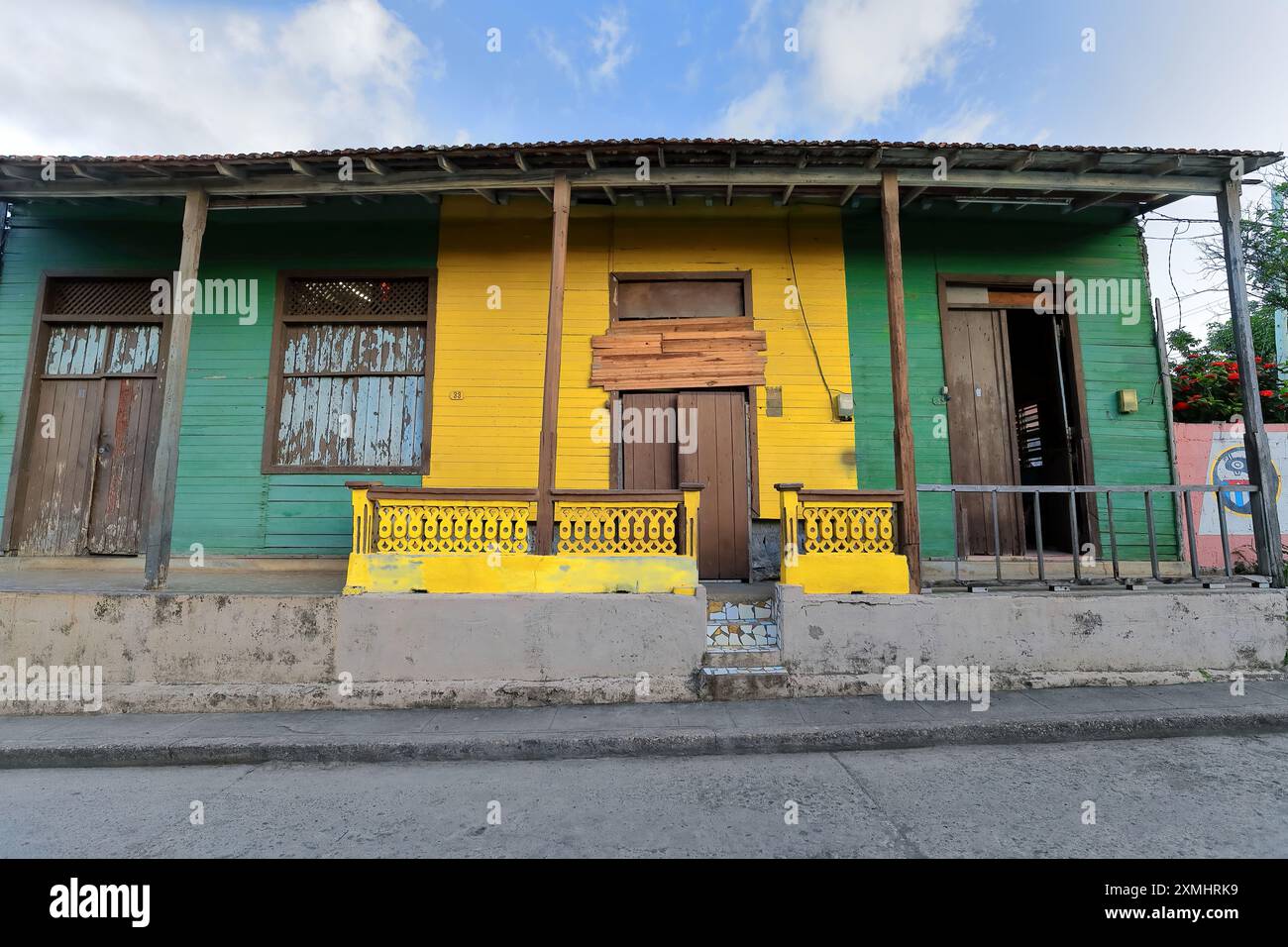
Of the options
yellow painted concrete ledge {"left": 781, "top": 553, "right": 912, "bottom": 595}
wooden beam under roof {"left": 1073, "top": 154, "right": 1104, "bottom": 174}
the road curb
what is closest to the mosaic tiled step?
yellow painted concrete ledge {"left": 781, "top": 553, "right": 912, "bottom": 595}

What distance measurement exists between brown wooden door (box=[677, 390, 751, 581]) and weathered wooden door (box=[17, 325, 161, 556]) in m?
6.28

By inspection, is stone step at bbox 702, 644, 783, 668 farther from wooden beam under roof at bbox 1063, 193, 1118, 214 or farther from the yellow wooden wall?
wooden beam under roof at bbox 1063, 193, 1118, 214

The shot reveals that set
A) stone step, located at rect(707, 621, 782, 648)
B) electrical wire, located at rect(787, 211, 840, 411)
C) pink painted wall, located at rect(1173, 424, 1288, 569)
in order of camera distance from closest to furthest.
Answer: stone step, located at rect(707, 621, 782, 648) → electrical wire, located at rect(787, 211, 840, 411) → pink painted wall, located at rect(1173, 424, 1288, 569)

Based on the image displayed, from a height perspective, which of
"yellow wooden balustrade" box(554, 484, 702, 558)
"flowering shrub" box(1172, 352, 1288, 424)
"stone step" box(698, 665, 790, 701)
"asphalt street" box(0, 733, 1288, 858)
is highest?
"flowering shrub" box(1172, 352, 1288, 424)

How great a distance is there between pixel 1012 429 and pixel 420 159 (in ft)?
22.9

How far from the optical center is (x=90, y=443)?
658 centimetres

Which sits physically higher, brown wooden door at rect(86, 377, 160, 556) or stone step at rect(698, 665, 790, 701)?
brown wooden door at rect(86, 377, 160, 556)

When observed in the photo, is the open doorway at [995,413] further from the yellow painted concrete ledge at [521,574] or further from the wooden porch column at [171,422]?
the wooden porch column at [171,422]

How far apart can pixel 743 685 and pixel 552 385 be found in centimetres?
293

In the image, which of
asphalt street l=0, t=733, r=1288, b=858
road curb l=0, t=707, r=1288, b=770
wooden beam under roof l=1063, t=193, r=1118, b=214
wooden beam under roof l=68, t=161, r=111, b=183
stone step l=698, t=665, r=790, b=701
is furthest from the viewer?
wooden beam under roof l=1063, t=193, r=1118, b=214

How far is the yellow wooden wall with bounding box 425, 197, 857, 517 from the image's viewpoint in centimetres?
643

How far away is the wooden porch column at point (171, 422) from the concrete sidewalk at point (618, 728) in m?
1.27

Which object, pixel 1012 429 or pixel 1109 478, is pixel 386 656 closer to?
pixel 1012 429

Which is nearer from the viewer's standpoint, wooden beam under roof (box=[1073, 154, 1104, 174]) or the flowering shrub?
wooden beam under roof (box=[1073, 154, 1104, 174])
